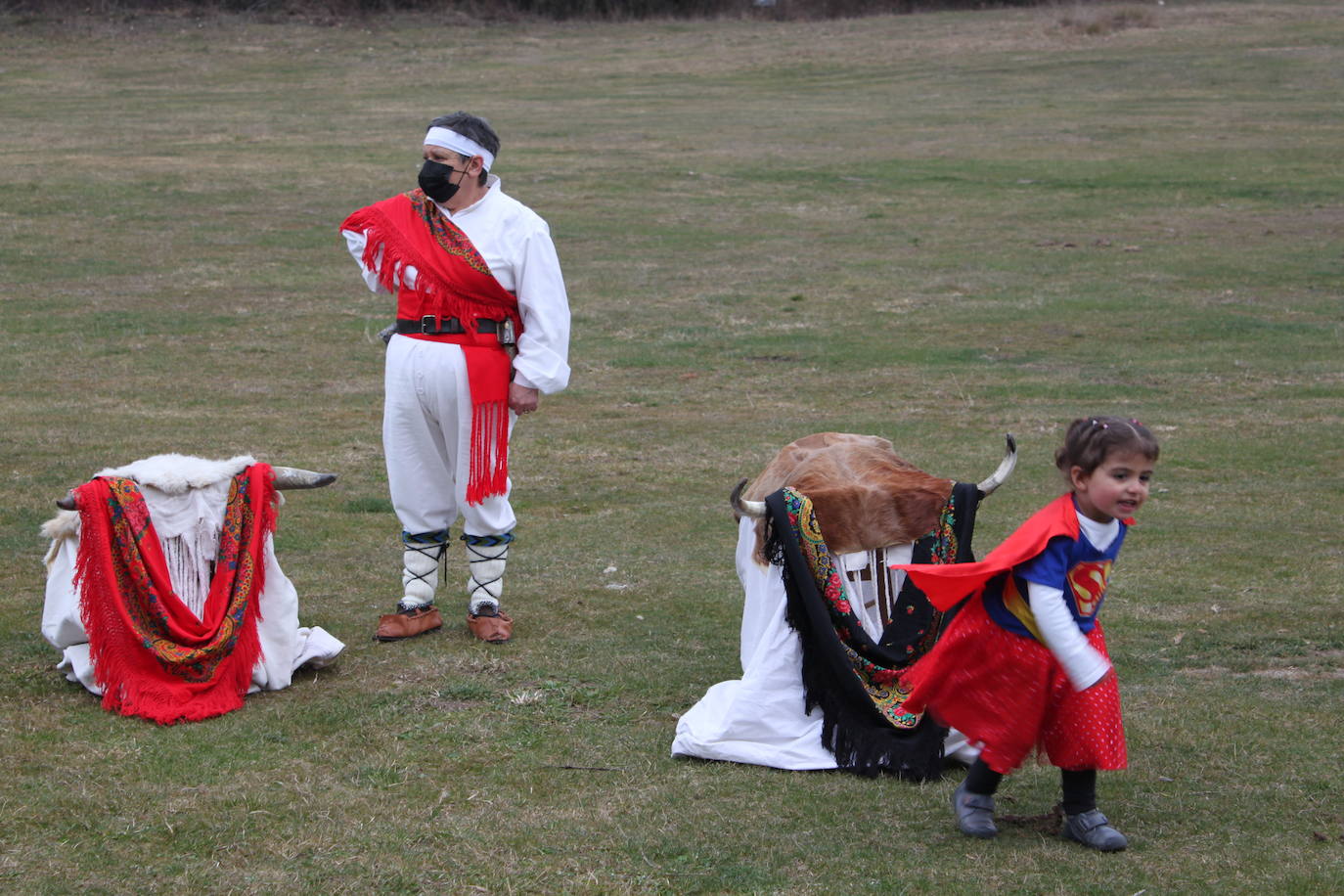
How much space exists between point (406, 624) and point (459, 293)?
137cm

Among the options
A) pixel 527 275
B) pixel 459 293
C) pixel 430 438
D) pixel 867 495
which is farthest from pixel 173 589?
pixel 867 495

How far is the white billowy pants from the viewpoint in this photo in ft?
20.6

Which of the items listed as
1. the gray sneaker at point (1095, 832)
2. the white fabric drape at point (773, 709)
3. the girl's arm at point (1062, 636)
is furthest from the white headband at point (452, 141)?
the gray sneaker at point (1095, 832)

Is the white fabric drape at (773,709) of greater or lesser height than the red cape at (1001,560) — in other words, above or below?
below

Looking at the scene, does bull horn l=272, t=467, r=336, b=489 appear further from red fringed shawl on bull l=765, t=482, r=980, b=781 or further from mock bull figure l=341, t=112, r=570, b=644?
red fringed shawl on bull l=765, t=482, r=980, b=781

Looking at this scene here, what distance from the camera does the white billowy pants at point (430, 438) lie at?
6.27 metres

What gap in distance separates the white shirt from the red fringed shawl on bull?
1.34 meters

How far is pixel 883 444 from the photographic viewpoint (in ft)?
19.0

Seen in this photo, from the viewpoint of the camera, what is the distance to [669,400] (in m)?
12.7

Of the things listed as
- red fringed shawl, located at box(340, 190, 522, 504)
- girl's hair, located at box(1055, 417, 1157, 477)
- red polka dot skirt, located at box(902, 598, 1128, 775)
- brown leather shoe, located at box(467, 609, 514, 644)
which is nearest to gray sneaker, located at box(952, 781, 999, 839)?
red polka dot skirt, located at box(902, 598, 1128, 775)

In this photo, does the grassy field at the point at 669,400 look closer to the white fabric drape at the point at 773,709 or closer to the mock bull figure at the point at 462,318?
the white fabric drape at the point at 773,709

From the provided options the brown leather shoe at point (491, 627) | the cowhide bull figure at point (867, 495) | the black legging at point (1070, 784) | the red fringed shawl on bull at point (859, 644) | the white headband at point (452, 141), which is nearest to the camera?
the black legging at point (1070, 784)

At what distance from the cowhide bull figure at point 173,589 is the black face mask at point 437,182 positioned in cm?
124

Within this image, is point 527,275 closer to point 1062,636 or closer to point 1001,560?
point 1001,560
